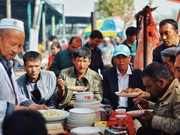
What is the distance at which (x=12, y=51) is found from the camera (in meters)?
2.33

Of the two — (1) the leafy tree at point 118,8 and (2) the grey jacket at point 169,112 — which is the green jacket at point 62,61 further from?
(1) the leafy tree at point 118,8

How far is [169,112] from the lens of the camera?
2916mm

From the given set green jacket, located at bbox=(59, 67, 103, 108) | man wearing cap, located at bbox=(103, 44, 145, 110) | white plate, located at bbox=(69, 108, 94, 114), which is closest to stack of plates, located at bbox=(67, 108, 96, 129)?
white plate, located at bbox=(69, 108, 94, 114)

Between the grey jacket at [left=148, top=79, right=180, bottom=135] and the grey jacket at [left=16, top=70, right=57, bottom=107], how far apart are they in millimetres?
1467

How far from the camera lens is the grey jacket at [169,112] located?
2.71 metres

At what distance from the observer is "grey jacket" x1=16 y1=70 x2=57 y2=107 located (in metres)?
3.83

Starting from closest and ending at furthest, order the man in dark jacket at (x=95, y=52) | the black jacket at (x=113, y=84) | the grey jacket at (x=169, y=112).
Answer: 1. the grey jacket at (x=169, y=112)
2. the black jacket at (x=113, y=84)
3. the man in dark jacket at (x=95, y=52)

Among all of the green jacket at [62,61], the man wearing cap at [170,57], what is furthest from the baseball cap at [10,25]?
the green jacket at [62,61]

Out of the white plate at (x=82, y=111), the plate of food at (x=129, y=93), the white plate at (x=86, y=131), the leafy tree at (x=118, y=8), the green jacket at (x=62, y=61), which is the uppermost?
the leafy tree at (x=118, y=8)

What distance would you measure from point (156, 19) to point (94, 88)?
3.30 metres

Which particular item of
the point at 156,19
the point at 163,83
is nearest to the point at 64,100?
the point at 163,83

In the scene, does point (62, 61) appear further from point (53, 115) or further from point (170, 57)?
point (53, 115)

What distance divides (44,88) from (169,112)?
1.72 m

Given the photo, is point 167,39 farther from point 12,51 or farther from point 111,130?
point 12,51
